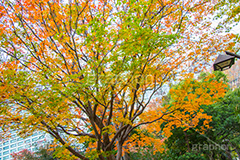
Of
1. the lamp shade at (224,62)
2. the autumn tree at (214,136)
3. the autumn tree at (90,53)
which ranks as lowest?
the autumn tree at (214,136)

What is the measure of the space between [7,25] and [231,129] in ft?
27.4

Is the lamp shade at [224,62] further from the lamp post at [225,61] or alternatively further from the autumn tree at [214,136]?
the autumn tree at [214,136]

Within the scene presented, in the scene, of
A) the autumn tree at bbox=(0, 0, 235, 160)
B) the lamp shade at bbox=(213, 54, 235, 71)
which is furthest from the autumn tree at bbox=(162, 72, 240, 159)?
the lamp shade at bbox=(213, 54, 235, 71)

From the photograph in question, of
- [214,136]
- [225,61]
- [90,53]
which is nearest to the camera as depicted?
[225,61]

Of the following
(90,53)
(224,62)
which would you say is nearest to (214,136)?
(224,62)

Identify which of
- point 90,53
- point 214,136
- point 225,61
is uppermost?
point 90,53

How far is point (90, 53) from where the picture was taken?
374 cm

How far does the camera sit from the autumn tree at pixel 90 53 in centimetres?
266

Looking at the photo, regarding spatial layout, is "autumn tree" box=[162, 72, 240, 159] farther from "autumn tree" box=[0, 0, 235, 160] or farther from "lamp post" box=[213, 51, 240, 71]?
"lamp post" box=[213, 51, 240, 71]

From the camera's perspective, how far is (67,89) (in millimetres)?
2428

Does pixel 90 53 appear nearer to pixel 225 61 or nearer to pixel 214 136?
pixel 225 61

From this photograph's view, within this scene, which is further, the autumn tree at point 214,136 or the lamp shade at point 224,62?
the autumn tree at point 214,136

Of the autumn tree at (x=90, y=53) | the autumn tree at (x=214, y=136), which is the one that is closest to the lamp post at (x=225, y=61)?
the autumn tree at (x=90, y=53)

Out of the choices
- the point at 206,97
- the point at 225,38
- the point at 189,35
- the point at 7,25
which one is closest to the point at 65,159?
the point at 7,25
